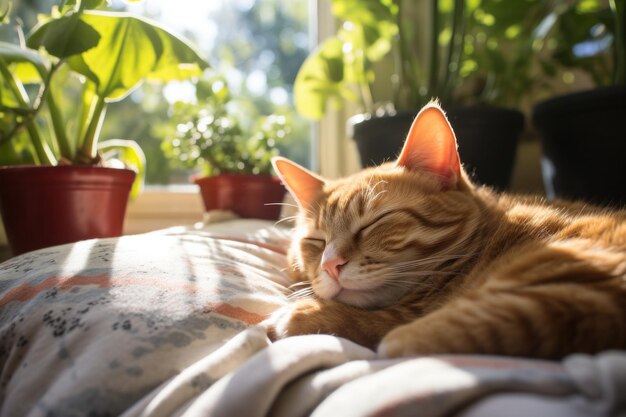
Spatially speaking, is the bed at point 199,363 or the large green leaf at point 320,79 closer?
the bed at point 199,363

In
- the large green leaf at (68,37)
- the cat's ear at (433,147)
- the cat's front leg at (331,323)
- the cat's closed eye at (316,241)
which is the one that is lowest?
the cat's front leg at (331,323)

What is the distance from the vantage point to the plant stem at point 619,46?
1.42 metres

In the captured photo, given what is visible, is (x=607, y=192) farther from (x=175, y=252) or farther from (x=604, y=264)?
(x=175, y=252)

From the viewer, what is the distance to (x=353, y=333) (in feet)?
2.51

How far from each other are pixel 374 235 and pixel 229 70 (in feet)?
4.71

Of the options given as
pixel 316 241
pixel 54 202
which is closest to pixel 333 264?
pixel 316 241

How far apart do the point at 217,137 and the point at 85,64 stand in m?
0.52

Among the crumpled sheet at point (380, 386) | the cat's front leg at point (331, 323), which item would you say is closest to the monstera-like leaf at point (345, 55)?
the cat's front leg at point (331, 323)

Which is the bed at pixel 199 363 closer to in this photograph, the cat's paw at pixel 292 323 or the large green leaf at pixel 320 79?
the cat's paw at pixel 292 323

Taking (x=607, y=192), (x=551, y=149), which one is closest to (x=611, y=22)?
(x=551, y=149)

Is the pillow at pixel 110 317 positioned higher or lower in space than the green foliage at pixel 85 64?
lower

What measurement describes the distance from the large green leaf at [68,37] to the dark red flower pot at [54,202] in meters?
0.29

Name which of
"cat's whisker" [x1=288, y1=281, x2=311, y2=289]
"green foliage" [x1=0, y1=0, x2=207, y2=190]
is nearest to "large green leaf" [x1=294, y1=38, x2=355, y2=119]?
"green foliage" [x1=0, y1=0, x2=207, y2=190]

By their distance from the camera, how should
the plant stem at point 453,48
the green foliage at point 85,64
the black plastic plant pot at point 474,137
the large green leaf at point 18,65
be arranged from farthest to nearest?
the plant stem at point 453,48, the black plastic plant pot at point 474,137, the large green leaf at point 18,65, the green foliage at point 85,64
